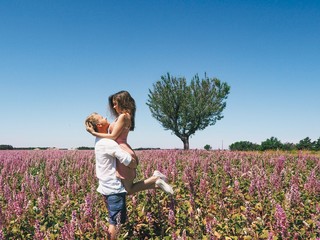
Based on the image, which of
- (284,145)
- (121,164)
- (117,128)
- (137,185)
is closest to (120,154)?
(121,164)

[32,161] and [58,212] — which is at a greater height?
[32,161]

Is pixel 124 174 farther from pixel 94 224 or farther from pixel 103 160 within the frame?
pixel 94 224

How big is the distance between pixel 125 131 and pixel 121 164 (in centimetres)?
56

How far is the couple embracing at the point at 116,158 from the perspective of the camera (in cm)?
455

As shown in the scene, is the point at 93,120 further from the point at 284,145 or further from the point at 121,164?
the point at 284,145

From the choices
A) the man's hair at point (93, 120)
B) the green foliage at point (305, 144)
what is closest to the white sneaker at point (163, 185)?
the man's hair at point (93, 120)

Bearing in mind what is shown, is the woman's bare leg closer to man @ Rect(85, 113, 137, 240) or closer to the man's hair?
man @ Rect(85, 113, 137, 240)

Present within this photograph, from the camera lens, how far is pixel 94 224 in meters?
4.85

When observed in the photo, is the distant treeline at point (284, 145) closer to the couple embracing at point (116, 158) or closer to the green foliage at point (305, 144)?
the green foliage at point (305, 144)

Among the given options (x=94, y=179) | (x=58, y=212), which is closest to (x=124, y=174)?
(x=58, y=212)

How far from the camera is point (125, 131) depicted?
5.03 m

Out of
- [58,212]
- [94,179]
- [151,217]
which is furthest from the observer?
[94,179]

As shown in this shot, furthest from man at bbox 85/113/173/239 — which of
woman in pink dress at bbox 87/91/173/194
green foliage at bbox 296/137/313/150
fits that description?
green foliage at bbox 296/137/313/150

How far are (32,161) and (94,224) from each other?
27.6 ft
